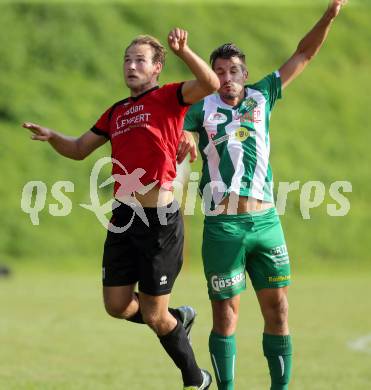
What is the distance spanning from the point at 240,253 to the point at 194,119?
1.02m

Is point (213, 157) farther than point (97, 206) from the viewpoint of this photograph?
No

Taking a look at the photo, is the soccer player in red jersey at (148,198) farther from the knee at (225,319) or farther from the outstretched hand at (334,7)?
the outstretched hand at (334,7)

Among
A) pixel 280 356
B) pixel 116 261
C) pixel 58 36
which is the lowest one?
pixel 280 356

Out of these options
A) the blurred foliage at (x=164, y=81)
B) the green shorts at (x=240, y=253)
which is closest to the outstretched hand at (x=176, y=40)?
the green shorts at (x=240, y=253)

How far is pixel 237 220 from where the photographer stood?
6.82 m

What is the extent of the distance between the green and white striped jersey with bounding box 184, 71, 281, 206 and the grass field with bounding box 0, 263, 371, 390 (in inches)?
89.2

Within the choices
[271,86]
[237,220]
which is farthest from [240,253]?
[271,86]

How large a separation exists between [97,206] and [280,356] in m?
22.1

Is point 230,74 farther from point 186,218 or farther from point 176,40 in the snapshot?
point 186,218

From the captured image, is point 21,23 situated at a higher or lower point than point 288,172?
higher

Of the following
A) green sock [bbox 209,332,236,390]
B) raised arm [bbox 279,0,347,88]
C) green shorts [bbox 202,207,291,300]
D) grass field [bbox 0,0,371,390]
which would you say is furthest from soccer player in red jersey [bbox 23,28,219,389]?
grass field [bbox 0,0,371,390]

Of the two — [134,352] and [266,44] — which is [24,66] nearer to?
[266,44]

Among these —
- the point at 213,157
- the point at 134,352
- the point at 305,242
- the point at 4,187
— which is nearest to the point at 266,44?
the point at 305,242

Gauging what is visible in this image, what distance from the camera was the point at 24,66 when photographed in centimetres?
3294
